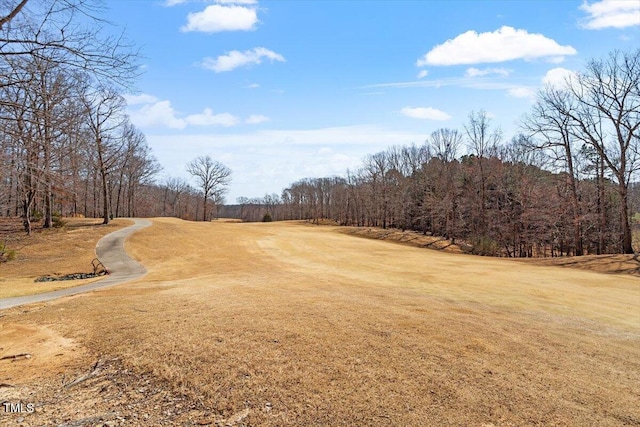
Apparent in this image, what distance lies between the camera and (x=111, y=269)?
18062 mm

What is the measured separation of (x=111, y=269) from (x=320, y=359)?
16.6 meters

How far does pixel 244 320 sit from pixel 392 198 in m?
46.8

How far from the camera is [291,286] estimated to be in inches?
478

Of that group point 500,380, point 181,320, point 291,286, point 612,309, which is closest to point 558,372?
point 500,380

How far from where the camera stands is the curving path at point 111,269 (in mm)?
10284

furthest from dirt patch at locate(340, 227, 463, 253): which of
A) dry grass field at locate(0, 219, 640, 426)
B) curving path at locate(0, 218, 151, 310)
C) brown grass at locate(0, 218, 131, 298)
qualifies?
brown grass at locate(0, 218, 131, 298)

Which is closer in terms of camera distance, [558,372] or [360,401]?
[360,401]

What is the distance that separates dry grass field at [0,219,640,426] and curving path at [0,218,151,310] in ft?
4.97

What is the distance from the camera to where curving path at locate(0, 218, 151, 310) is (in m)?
10.3

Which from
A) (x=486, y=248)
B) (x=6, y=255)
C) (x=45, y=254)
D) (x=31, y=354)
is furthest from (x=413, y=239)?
(x=31, y=354)

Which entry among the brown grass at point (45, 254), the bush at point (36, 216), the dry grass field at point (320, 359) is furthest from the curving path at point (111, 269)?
the bush at point (36, 216)

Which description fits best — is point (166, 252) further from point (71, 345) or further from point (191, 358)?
point (191, 358)

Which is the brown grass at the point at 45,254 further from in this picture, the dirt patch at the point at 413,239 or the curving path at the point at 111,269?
the dirt patch at the point at 413,239

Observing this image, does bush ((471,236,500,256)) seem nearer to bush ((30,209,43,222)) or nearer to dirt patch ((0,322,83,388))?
dirt patch ((0,322,83,388))
